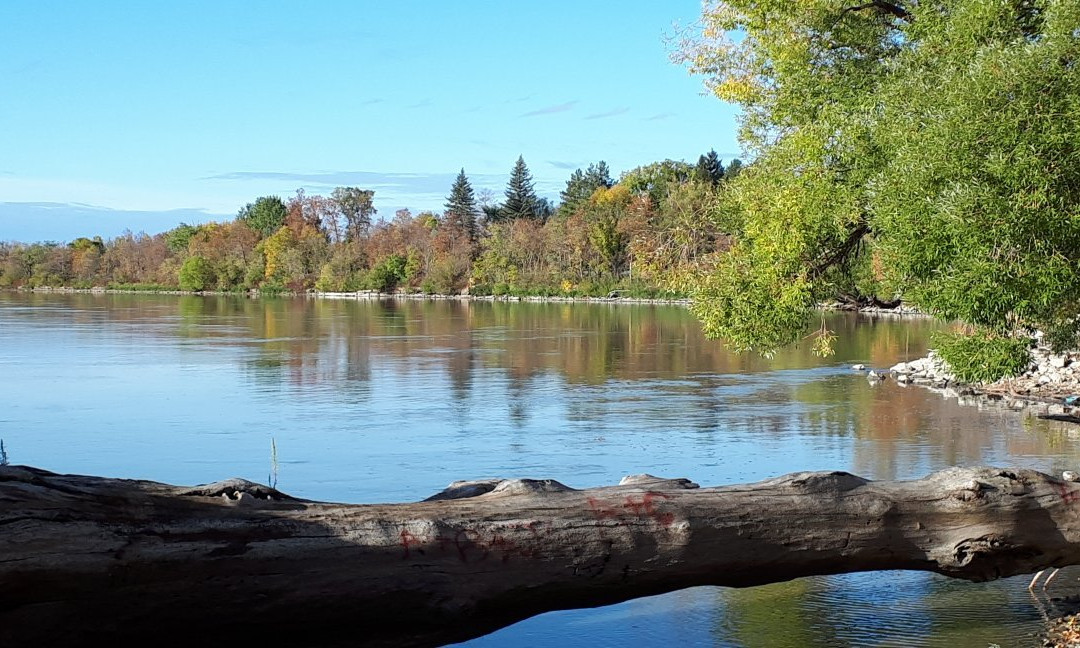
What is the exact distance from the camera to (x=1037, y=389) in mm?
21641

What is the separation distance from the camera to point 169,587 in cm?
490

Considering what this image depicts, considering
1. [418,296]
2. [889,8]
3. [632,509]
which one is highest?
[889,8]

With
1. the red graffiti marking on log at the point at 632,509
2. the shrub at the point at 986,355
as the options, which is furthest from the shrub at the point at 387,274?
the red graffiti marking on log at the point at 632,509

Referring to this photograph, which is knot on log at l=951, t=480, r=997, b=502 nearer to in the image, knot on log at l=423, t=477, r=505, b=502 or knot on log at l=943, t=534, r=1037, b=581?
knot on log at l=943, t=534, r=1037, b=581

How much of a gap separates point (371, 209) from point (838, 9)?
11632 centimetres

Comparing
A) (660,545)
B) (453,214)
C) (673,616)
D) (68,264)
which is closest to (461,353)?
(673,616)

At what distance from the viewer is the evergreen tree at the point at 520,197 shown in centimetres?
11006

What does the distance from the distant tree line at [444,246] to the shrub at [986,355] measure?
47.3m

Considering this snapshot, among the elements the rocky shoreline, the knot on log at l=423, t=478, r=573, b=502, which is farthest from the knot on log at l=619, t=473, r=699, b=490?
the rocky shoreline

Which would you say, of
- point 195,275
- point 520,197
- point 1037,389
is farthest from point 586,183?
point 1037,389

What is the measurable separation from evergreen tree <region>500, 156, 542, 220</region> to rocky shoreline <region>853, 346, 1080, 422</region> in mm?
86830

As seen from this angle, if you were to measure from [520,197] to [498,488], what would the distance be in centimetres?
10580

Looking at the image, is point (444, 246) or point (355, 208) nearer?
point (444, 246)

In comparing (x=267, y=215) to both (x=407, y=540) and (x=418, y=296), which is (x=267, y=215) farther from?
(x=407, y=540)
